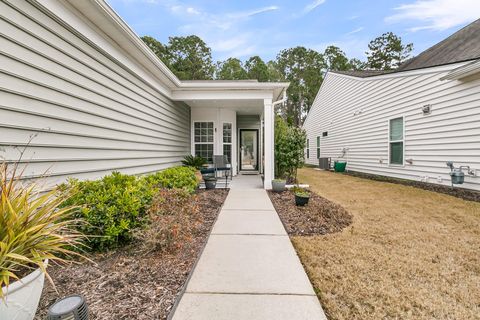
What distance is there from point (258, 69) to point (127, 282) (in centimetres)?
2791

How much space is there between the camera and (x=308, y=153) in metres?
19.1

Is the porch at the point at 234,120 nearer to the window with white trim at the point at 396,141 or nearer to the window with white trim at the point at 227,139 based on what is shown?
the window with white trim at the point at 227,139

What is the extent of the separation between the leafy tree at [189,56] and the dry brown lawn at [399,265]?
23.5 metres

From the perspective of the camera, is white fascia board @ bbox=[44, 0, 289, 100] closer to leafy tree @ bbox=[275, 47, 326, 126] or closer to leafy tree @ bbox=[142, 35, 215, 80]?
leafy tree @ bbox=[142, 35, 215, 80]

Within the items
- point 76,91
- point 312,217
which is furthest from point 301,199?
point 76,91

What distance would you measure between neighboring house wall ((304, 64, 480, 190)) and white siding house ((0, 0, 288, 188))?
745 cm

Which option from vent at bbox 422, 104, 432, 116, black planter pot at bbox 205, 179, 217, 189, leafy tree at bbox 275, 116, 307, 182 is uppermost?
vent at bbox 422, 104, 432, 116

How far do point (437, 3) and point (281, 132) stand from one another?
25.6 ft

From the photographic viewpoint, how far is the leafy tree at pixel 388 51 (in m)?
25.9

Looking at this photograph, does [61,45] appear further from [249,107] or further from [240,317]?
[249,107]

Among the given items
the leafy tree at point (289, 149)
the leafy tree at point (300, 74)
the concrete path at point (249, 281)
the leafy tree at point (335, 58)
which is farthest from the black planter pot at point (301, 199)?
the leafy tree at point (335, 58)

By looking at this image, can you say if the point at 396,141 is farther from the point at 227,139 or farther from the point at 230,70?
the point at 230,70

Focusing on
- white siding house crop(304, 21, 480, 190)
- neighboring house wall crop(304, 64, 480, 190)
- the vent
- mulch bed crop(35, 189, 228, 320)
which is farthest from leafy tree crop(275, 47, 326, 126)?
mulch bed crop(35, 189, 228, 320)

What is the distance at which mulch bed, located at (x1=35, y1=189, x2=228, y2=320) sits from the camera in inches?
66.9
